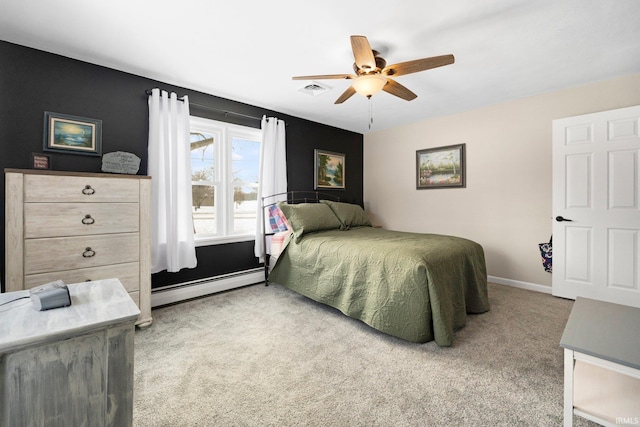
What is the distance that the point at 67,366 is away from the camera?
0.87 meters

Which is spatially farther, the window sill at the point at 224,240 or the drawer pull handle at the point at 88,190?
the window sill at the point at 224,240

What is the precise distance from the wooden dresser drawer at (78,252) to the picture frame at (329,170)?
2.75 m

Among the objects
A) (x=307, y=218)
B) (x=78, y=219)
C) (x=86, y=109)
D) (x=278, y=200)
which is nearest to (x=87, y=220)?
(x=78, y=219)

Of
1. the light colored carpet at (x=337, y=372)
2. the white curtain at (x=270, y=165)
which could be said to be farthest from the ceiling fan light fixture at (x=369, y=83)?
the light colored carpet at (x=337, y=372)

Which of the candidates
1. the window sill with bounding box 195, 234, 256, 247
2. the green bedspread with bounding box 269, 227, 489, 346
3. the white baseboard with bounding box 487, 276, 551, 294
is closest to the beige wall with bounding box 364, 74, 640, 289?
the white baseboard with bounding box 487, 276, 551, 294

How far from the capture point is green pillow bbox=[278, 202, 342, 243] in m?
3.28

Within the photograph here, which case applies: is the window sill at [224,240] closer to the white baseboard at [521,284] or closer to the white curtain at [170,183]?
the white curtain at [170,183]

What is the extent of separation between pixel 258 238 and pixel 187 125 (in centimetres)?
158

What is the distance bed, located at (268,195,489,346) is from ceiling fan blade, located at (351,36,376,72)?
149 cm

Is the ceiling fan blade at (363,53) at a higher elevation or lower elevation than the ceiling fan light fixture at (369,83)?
higher

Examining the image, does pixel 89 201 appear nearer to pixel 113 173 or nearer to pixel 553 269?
pixel 113 173

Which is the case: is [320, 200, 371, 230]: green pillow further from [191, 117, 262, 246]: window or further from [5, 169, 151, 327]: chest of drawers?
[5, 169, 151, 327]: chest of drawers

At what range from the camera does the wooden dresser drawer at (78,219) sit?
79.5 inches

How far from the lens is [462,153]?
4027 mm
